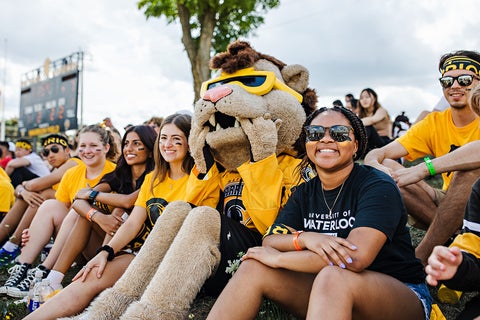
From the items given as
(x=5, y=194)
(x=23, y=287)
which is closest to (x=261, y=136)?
(x=23, y=287)

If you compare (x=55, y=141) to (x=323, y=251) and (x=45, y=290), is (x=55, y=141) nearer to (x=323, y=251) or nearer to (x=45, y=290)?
(x=45, y=290)

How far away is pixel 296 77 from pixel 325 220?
150 centimetres

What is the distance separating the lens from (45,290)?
3779 mm

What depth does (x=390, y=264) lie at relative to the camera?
245 cm

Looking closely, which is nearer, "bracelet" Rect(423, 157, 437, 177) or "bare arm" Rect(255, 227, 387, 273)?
"bare arm" Rect(255, 227, 387, 273)

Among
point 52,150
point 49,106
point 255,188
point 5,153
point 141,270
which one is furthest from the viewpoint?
point 49,106

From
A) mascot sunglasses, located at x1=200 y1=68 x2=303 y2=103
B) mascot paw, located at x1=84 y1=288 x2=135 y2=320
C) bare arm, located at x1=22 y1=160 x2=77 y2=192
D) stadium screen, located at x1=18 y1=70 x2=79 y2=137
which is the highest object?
stadium screen, located at x1=18 y1=70 x2=79 y2=137

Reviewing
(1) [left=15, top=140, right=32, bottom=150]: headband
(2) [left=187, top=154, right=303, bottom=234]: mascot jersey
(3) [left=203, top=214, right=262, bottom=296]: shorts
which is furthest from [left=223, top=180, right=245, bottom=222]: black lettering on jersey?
(1) [left=15, top=140, right=32, bottom=150]: headband

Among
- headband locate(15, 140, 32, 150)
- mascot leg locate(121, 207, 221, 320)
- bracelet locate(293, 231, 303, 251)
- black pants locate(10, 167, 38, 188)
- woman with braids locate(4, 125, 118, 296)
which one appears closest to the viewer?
bracelet locate(293, 231, 303, 251)

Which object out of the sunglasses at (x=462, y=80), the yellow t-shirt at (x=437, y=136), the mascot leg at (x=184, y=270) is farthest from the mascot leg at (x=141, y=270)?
the sunglasses at (x=462, y=80)

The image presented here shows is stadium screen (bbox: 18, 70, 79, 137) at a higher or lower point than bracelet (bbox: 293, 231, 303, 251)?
higher

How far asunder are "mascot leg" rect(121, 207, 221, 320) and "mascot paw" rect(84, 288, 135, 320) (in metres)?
0.24

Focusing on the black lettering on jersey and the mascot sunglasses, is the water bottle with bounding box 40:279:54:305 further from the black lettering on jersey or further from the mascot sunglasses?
the mascot sunglasses

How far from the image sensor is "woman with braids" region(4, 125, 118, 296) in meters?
4.76
